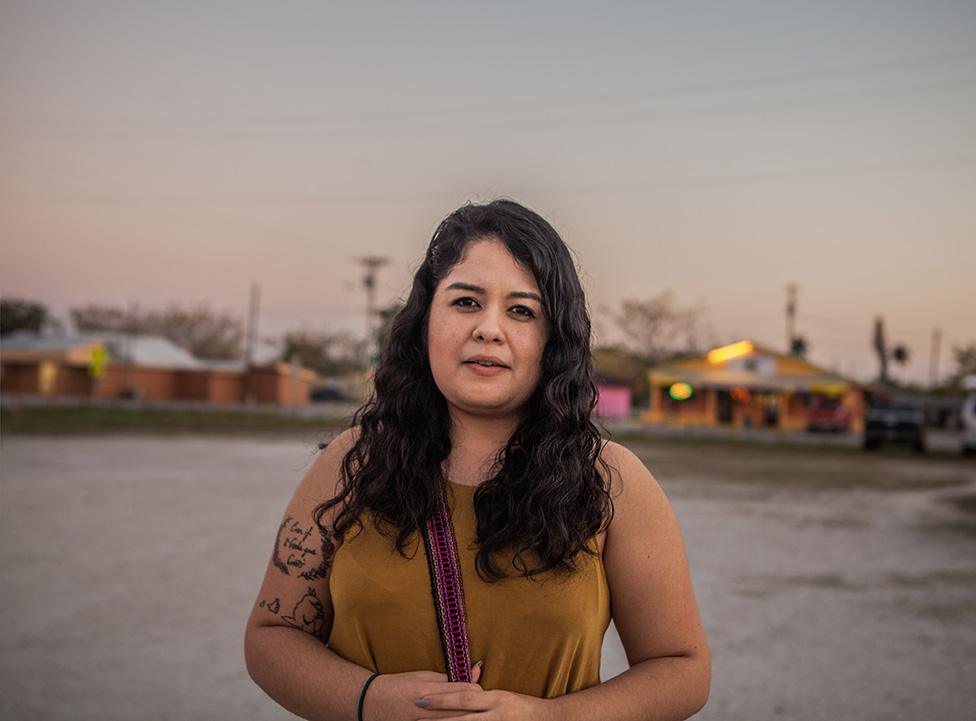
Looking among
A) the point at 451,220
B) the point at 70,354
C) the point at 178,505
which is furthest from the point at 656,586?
the point at 70,354

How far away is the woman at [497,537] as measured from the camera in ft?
5.61

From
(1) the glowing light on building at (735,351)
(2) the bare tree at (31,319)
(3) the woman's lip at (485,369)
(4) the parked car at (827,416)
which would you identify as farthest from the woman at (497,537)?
(2) the bare tree at (31,319)

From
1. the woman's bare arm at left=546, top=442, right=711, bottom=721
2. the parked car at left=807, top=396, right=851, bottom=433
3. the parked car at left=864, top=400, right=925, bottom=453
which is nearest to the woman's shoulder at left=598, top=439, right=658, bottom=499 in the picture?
the woman's bare arm at left=546, top=442, right=711, bottom=721

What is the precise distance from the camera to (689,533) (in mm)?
11273

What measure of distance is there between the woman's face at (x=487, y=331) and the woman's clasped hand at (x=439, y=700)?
1.59 ft

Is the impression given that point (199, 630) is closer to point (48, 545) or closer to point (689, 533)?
point (48, 545)

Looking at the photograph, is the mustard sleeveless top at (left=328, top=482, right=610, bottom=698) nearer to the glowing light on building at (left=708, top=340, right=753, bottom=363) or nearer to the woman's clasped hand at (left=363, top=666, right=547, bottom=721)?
the woman's clasped hand at (left=363, top=666, right=547, bottom=721)

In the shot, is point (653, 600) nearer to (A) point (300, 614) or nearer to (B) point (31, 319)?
(A) point (300, 614)

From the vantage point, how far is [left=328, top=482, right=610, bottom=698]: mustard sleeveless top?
67.2 inches

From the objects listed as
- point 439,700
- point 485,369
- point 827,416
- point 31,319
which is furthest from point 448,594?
point 31,319

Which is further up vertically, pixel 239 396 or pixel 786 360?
pixel 786 360

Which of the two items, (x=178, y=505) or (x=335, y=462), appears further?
(x=178, y=505)

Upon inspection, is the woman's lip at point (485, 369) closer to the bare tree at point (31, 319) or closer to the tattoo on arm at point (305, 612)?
the tattoo on arm at point (305, 612)

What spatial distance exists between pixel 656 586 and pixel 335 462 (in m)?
0.67
